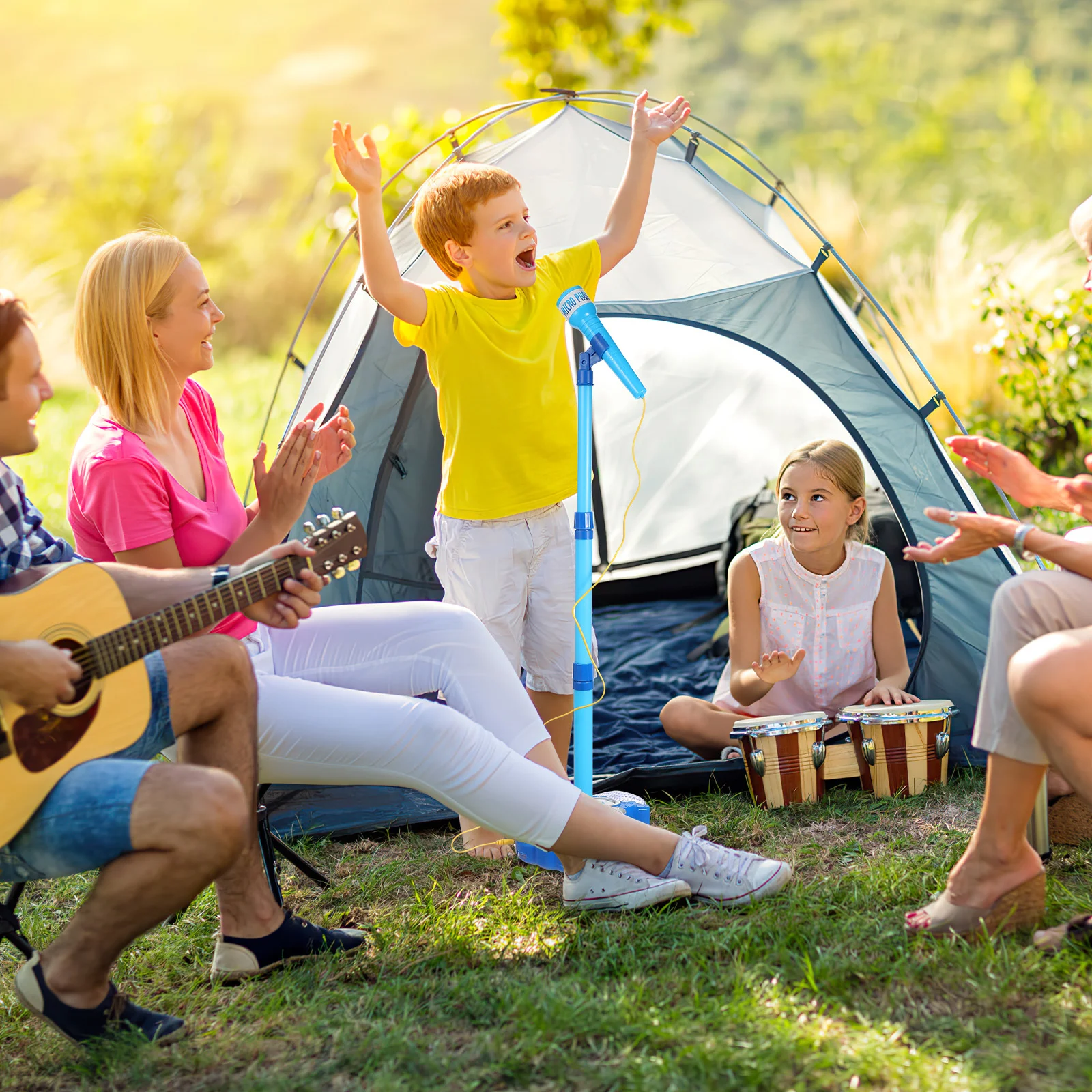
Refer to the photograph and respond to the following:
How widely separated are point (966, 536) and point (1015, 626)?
0.54 ft

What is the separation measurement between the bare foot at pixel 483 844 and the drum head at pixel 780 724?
577 millimetres

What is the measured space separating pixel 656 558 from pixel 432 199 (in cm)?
198

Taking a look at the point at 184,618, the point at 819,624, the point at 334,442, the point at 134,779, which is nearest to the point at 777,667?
the point at 819,624

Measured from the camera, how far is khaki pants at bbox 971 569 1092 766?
5.89ft

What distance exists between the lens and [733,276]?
309cm

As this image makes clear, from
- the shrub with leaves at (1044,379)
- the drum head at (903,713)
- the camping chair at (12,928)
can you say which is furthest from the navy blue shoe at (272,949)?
the shrub with leaves at (1044,379)

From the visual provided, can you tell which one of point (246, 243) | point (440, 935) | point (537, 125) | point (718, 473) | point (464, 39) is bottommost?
point (440, 935)

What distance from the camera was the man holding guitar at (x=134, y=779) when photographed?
1.62m

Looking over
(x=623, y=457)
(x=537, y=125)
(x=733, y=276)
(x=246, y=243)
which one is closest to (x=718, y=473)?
(x=623, y=457)

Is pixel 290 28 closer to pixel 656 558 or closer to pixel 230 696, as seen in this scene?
pixel 656 558

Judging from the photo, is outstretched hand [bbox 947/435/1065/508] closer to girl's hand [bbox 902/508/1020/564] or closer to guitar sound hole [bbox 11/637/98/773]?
girl's hand [bbox 902/508/1020/564]

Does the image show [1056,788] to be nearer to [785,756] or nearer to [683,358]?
[785,756]

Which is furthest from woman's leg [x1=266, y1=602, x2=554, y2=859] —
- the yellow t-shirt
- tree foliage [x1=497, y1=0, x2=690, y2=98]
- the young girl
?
tree foliage [x1=497, y1=0, x2=690, y2=98]

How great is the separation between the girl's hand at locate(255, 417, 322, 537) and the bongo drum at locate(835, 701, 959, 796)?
1.31 metres
